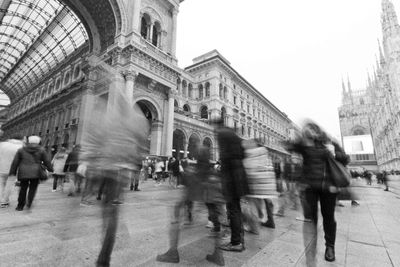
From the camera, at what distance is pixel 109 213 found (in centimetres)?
197

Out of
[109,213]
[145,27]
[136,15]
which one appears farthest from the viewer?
[145,27]

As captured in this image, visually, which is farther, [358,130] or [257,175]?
[358,130]

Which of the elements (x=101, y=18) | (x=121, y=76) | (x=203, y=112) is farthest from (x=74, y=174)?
(x=203, y=112)

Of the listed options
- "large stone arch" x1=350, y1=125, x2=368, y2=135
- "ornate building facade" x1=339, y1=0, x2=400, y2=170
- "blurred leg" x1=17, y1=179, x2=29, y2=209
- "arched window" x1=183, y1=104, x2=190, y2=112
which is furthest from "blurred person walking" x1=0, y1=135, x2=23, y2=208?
"large stone arch" x1=350, y1=125, x2=368, y2=135

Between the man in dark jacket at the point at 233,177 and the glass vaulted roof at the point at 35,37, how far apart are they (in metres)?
25.4

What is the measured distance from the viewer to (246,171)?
2.85 meters

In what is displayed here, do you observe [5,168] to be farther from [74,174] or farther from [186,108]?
[186,108]

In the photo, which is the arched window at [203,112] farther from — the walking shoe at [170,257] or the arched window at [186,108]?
the walking shoe at [170,257]

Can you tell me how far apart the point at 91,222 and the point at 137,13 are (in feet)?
63.3

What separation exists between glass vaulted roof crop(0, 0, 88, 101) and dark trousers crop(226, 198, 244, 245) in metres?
25.8

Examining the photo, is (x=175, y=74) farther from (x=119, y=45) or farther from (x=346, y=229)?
(x=346, y=229)

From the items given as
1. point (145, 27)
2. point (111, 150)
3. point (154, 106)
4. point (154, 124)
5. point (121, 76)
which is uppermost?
point (145, 27)

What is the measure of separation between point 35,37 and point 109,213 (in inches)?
1502

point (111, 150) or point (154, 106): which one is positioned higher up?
point (154, 106)
